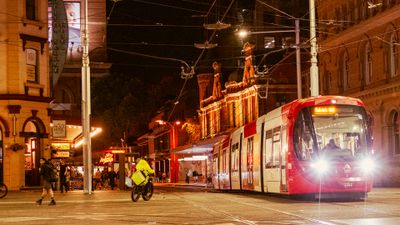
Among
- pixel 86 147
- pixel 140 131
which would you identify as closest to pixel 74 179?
pixel 86 147

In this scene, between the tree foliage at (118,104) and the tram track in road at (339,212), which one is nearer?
the tram track in road at (339,212)

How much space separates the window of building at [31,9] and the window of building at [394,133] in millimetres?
20865

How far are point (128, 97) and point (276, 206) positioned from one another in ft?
165

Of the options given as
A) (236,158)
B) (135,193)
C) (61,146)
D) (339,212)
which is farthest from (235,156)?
(61,146)

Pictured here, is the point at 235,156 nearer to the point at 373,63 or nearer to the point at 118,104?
the point at 373,63

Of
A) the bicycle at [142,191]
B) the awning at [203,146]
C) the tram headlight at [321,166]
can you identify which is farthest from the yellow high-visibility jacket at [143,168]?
the awning at [203,146]

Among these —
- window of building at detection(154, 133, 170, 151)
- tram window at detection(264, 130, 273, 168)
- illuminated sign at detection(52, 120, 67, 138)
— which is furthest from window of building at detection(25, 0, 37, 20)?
window of building at detection(154, 133, 170, 151)

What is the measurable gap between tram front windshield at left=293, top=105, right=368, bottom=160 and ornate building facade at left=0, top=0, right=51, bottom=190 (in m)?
21.5

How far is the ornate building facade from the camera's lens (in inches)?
1606

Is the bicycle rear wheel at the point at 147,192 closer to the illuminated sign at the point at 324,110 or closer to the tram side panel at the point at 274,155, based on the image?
the tram side panel at the point at 274,155

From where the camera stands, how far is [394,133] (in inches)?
1688

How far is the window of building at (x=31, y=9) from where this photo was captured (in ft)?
139

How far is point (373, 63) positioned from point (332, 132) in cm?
2256

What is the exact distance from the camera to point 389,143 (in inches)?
1694
